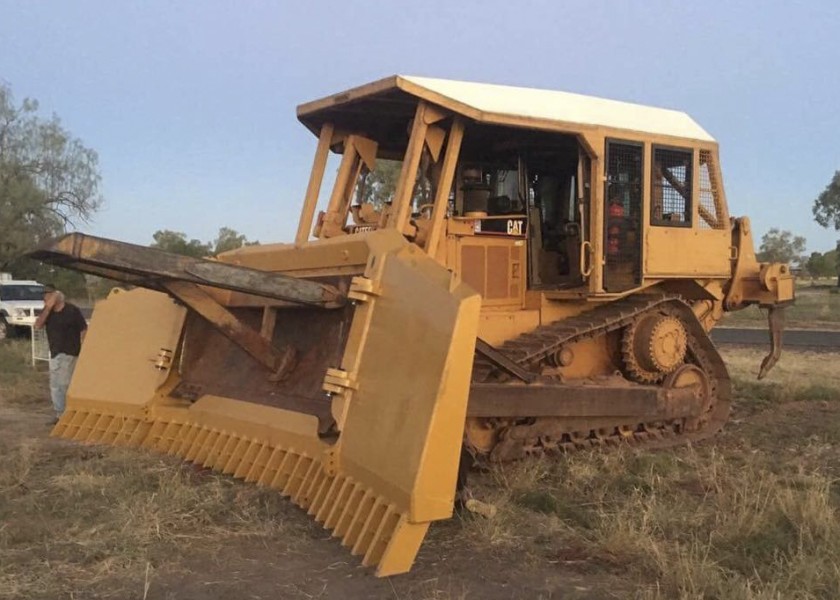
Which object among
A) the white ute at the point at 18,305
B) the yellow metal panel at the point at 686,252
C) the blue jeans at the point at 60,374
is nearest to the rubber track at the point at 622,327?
the yellow metal panel at the point at 686,252

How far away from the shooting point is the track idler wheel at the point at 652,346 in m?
7.49

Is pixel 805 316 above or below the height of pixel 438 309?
above

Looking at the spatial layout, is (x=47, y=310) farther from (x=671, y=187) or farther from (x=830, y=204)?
(x=830, y=204)

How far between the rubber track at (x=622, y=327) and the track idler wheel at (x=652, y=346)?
115mm

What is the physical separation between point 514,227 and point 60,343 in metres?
4.95

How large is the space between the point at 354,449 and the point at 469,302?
117cm

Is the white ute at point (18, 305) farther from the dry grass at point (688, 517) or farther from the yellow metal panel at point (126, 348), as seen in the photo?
the dry grass at point (688, 517)

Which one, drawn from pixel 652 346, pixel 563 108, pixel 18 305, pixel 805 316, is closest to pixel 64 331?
pixel 563 108

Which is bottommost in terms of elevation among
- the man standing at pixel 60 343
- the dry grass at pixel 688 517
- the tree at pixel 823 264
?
the dry grass at pixel 688 517

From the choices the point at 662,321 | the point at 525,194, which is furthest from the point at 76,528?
the point at 662,321

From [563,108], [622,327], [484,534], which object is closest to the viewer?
[484,534]

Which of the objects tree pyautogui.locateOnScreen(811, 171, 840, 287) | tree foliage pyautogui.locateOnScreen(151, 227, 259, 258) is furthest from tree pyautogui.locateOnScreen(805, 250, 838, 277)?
tree foliage pyautogui.locateOnScreen(151, 227, 259, 258)

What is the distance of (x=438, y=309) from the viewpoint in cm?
457

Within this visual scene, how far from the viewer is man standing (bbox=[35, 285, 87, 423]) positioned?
873 centimetres
